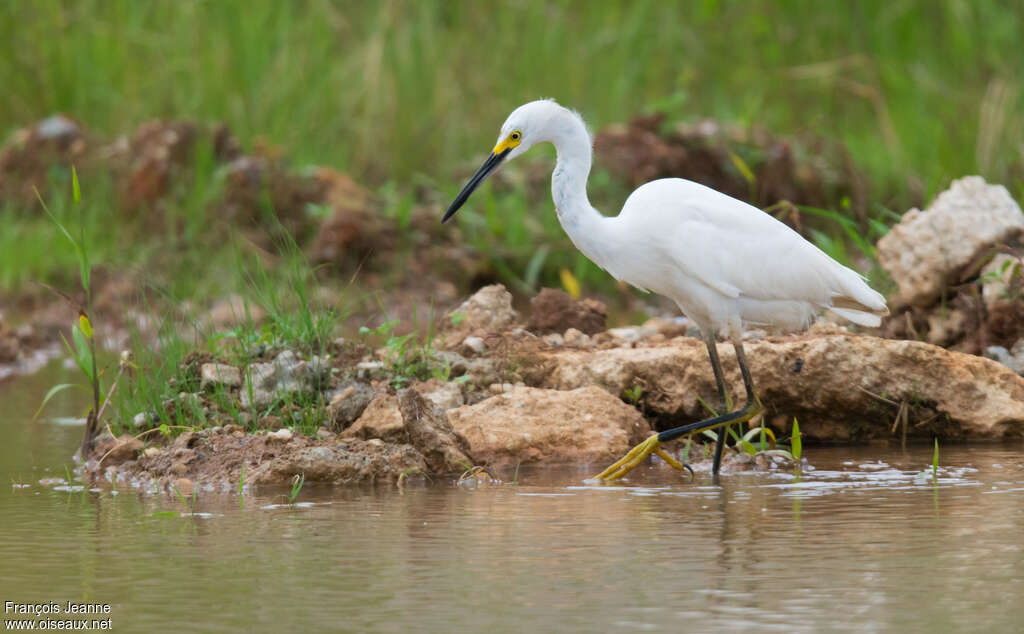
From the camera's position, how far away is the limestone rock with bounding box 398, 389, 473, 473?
5.85 m

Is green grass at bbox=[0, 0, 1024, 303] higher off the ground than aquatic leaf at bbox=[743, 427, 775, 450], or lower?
higher

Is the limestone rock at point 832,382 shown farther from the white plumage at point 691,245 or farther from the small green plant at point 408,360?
the small green plant at point 408,360

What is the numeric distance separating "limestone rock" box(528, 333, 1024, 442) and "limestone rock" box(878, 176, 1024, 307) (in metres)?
0.98

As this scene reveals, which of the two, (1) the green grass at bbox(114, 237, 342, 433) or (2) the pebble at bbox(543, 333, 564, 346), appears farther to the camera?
(2) the pebble at bbox(543, 333, 564, 346)

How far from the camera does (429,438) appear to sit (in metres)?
5.85

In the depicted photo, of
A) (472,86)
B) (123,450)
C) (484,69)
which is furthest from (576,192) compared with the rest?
(484,69)

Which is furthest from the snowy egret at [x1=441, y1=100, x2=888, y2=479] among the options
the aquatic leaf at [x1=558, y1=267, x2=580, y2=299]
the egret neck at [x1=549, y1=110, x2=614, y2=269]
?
the aquatic leaf at [x1=558, y1=267, x2=580, y2=299]

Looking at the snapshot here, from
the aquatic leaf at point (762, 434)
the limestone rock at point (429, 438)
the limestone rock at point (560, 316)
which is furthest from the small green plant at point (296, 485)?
the limestone rock at point (560, 316)

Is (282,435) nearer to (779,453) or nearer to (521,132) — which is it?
(521,132)

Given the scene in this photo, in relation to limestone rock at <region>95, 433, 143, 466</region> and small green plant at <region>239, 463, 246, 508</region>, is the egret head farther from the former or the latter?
limestone rock at <region>95, 433, 143, 466</region>

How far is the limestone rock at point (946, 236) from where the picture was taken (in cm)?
743

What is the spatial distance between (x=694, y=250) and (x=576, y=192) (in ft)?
1.76

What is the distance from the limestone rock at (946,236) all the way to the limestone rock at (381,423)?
2.93 meters

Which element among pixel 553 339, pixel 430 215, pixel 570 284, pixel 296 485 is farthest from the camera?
pixel 430 215
